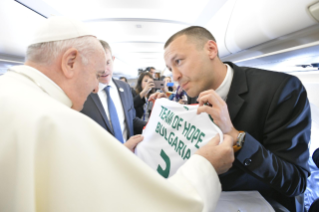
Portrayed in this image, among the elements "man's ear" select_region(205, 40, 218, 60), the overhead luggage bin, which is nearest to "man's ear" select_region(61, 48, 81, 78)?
"man's ear" select_region(205, 40, 218, 60)

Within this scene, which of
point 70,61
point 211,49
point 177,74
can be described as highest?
point 211,49

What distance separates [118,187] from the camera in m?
0.50

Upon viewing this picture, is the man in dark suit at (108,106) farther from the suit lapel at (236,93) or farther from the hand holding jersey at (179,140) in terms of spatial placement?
the suit lapel at (236,93)

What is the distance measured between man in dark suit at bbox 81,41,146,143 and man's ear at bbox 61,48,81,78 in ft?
1.20

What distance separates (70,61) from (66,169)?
65cm

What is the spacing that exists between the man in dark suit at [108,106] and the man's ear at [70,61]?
37cm

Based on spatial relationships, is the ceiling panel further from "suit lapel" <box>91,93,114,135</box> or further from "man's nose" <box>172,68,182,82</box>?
"suit lapel" <box>91,93,114,135</box>

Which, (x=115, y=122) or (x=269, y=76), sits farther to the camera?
(x=115, y=122)

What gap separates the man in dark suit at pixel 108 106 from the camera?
1.54 meters

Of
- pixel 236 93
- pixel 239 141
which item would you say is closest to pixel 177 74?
pixel 236 93

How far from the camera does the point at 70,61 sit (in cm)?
88

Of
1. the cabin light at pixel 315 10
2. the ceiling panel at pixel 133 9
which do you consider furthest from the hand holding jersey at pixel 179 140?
the ceiling panel at pixel 133 9

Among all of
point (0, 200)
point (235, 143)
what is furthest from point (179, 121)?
point (0, 200)

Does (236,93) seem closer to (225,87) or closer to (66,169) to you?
(225,87)
